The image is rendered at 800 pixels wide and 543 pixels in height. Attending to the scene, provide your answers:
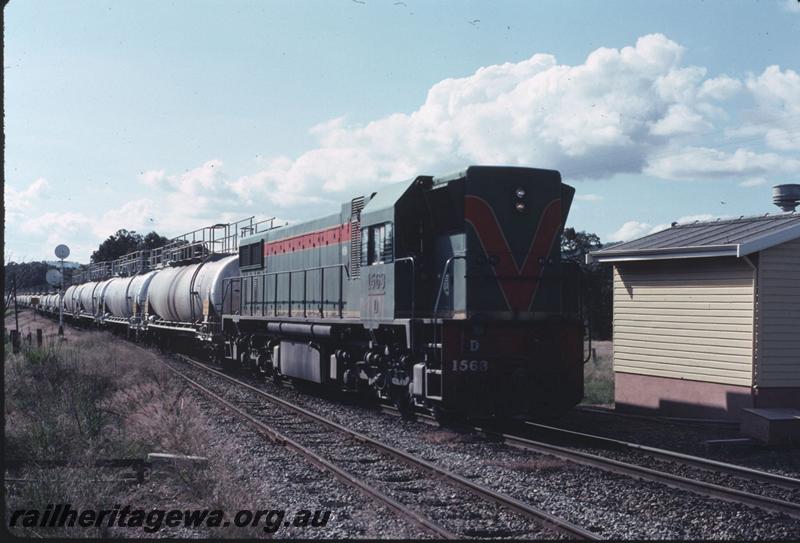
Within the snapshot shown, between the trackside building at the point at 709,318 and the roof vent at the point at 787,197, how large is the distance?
9.78ft

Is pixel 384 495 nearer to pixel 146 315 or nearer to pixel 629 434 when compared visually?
pixel 629 434

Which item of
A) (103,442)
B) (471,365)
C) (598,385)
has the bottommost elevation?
(598,385)

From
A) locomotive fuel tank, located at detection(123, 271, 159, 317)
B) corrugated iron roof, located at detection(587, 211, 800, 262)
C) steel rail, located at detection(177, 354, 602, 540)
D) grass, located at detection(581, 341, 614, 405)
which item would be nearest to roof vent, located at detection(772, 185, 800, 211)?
corrugated iron roof, located at detection(587, 211, 800, 262)

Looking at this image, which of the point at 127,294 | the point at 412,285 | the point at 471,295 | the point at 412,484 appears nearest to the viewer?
the point at 412,484

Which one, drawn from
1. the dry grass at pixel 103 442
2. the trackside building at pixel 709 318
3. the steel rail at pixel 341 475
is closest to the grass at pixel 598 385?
the trackside building at pixel 709 318

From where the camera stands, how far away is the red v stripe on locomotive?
12.4 m

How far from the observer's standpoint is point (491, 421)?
45.6ft

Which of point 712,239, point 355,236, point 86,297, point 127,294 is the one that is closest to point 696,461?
point 712,239

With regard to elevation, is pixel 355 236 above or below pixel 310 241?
below

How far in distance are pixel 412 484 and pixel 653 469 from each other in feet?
10.3

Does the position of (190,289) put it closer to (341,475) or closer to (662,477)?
(341,475)

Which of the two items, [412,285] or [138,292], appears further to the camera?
[138,292]

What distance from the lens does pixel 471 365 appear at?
465 inches

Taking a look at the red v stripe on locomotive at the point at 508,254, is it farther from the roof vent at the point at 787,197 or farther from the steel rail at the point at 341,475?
the roof vent at the point at 787,197
